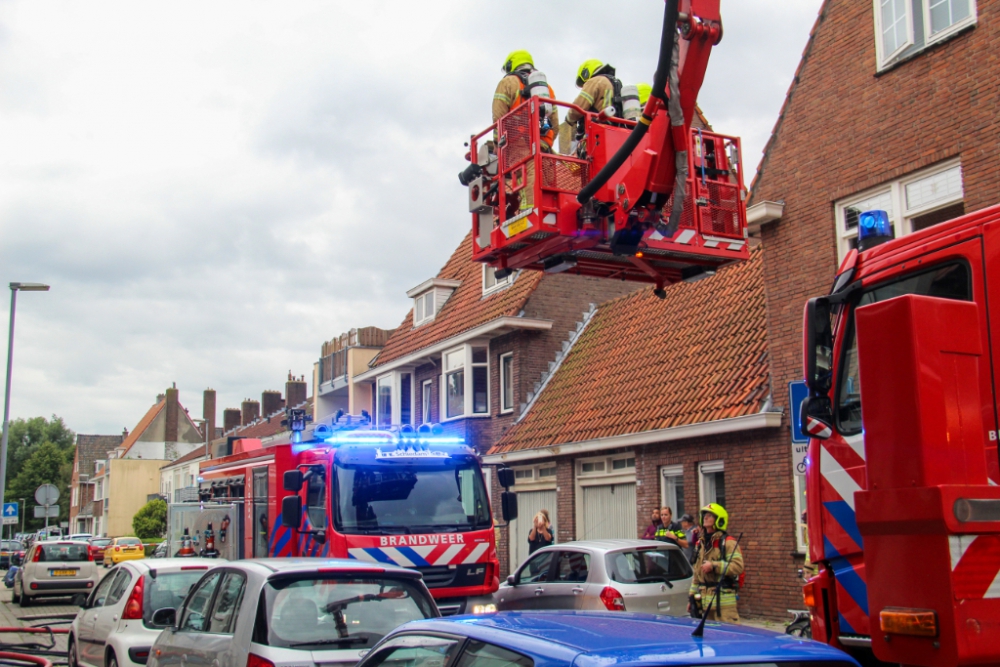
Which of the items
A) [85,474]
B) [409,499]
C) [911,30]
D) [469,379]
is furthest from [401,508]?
[85,474]

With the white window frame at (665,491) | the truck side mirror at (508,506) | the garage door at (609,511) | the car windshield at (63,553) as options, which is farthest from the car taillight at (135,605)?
the car windshield at (63,553)

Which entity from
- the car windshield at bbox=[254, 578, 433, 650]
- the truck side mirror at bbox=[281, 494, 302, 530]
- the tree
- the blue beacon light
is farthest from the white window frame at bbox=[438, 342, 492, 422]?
the tree

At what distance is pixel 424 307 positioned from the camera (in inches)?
1214

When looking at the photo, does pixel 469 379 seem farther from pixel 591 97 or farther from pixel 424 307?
pixel 591 97

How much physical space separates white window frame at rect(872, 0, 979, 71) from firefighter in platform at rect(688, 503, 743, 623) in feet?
24.2

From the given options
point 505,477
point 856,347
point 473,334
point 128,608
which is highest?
point 473,334

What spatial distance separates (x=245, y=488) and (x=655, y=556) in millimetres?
6435

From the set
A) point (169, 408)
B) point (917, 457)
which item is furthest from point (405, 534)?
point (169, 408)

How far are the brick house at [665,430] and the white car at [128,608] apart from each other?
8933 mm

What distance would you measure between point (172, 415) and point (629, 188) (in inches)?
3339

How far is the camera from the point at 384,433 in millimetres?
12492

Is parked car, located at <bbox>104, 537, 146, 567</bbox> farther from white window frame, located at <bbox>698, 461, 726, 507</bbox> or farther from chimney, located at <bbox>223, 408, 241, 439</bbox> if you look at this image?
chimney, located at <bbox>223, 408, 241, 439</bbox>

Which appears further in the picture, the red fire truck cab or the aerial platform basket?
the red fire truck cab

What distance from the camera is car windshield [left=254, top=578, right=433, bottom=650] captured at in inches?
245
